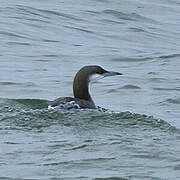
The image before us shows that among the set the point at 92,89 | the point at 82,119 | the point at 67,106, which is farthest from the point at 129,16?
the point at 82,119

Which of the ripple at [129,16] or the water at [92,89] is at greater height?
the water at [92,89]

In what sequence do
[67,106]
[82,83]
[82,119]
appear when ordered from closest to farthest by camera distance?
[82,119]
[67,106]
[82,83]

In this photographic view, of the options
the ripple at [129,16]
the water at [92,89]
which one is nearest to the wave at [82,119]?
the water at [92,89]

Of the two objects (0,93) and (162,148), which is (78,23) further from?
(162,148)

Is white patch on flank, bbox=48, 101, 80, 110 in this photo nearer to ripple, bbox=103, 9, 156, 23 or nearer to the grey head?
the grey head

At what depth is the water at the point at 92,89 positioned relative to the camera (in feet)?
34.9

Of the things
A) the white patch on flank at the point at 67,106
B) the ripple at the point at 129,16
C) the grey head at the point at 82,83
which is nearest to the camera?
Result: the white patch on flank at the point at 67,106

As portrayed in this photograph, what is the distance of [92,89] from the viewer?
54.9ft

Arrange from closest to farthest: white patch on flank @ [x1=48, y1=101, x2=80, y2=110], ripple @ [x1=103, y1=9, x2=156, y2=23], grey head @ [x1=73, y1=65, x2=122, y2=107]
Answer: white patch on flank @ [x1=48, y1=101, x2=80, y2=110] < grey head @ [x1=73, y1=65, x2=122, y2=107] < ripple @ [x1=103, y1=9, x2=156, y2=23]

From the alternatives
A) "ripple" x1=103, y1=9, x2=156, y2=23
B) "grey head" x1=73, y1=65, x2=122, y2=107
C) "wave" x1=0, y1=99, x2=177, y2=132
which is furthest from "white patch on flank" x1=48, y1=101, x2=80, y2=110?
"ripple" x1=103, y1=9, x2=156, y2=23

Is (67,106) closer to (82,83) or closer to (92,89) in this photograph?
(82,83)

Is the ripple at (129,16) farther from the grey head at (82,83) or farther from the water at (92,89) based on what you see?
the grey head at (82,83)

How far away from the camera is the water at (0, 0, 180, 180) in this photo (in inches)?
419

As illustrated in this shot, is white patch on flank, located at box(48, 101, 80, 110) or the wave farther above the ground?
white patch on flank, located at box(48, 101, 80, 110)
